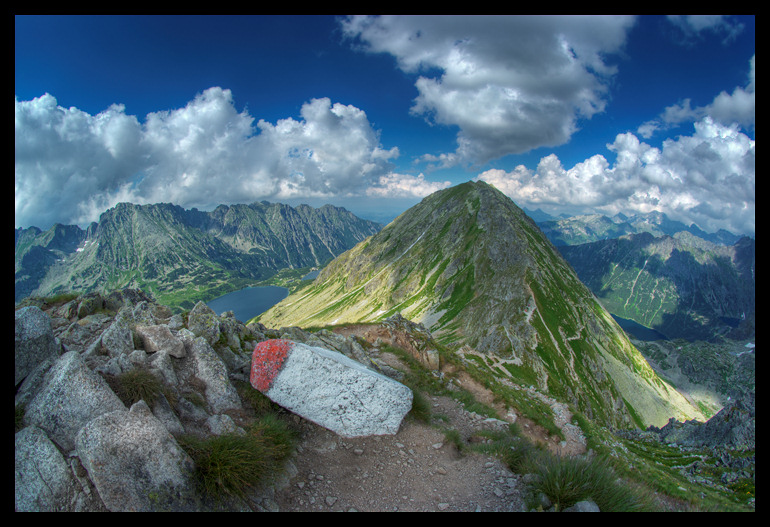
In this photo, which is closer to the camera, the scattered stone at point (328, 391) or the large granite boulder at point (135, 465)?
the large granite boulder at point (135, 465)

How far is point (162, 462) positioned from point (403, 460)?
6314mm

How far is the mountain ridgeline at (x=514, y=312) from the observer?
3076 inches

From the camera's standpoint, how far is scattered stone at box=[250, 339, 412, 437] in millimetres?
9672

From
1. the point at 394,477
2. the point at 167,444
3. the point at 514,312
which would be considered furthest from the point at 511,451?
the point at 514,312

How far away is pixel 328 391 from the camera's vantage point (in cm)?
979

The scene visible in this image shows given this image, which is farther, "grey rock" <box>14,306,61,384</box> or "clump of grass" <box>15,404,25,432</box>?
"grey rock" <box>14,306,61,384</box>

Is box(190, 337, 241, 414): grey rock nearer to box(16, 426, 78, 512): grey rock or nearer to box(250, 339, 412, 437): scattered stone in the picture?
box(250, 339, 412, 437): scattered stone

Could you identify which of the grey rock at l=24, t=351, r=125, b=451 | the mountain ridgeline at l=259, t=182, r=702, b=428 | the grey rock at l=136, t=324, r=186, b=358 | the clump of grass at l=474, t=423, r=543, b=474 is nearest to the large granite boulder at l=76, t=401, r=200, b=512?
the grey rock at l=24, t=351, r=125, b=451

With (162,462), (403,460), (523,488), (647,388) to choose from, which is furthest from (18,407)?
(647,388)

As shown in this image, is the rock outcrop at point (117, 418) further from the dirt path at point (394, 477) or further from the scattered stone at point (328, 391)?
the dirt path at point (394, 477)

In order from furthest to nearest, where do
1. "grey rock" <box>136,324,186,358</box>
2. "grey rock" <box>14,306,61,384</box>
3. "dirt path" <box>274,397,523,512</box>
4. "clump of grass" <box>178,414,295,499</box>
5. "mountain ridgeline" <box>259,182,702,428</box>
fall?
1. "mountain ridgeline" <box>259,182,702,428</box>
2. "grey rock" <box>136,324,186,358</box>
3. "grey rock" <box>14,306,61,384</box>
4. "dirt path" <box>274,397,523,512</box>
5. "clump of grass" <box>178,414,295,499</box>

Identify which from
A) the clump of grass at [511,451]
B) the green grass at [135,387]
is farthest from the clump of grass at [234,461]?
the clump of grass at [511,451]

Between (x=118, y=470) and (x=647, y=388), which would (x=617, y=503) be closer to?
(x=118, y=470)

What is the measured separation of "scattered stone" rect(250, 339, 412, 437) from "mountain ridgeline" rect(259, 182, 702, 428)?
2008 centimetres
